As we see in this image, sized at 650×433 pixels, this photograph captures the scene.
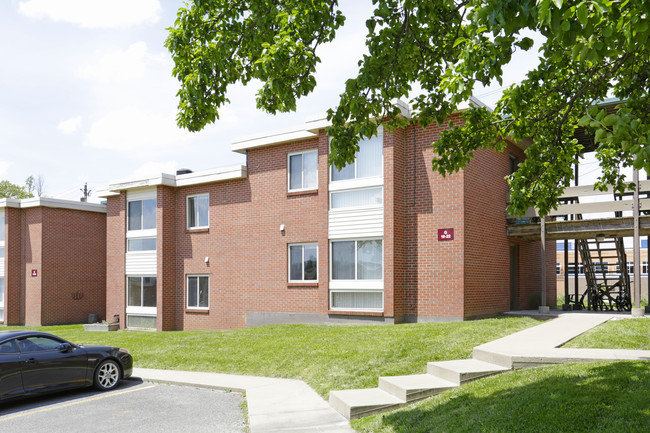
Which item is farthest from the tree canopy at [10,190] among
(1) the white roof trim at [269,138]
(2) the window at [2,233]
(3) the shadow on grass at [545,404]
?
(3) the shadow on grass at [545,404]

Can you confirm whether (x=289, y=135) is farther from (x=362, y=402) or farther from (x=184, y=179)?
(x=362, y=402)

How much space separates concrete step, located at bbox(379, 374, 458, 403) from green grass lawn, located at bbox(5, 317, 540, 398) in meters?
0.73

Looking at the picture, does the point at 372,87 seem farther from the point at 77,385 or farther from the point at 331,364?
the point at 77,385

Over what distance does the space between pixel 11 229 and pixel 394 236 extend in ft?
70.8

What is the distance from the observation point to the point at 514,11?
→ 414 cm

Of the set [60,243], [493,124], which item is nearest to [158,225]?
[60,243]

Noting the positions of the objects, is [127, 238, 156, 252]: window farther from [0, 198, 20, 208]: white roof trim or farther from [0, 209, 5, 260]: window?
[0, 209, 5, 260]: window

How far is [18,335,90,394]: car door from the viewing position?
1034cm

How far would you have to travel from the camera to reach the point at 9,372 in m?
10.0

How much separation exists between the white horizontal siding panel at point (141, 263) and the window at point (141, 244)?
0.93ft

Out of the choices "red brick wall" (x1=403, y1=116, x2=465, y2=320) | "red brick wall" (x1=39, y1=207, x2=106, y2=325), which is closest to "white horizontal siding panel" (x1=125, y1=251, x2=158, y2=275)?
"red brick wall" (x1=39, y1=207, x2=106, y2=325)

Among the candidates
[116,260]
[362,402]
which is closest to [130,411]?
[362,402]

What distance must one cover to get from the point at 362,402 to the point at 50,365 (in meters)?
6.09

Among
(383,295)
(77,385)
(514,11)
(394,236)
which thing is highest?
(514,11)
